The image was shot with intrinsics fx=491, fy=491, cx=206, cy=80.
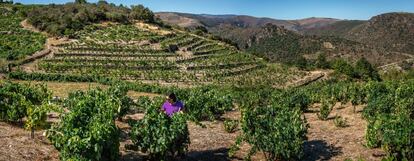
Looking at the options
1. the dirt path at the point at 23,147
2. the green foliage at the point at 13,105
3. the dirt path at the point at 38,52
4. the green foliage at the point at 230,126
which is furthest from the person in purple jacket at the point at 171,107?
the dirt path at the point at 38,52

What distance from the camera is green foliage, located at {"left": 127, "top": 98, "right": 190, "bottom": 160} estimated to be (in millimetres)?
14734

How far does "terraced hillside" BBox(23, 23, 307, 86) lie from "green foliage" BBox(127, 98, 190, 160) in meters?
51.1

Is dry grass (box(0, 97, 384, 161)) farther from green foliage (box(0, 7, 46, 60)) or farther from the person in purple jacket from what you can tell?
green foliage (box(0, 7, 46, 60))

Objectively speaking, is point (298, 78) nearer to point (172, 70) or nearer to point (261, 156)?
point (172, 70)

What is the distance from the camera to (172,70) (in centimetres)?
7525

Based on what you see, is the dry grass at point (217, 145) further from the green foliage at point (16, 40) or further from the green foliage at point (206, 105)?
the green foliage at point (16, 40)

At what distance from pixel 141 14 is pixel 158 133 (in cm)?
9874

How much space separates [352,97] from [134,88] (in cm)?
3130

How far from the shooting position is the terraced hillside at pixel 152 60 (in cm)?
6862

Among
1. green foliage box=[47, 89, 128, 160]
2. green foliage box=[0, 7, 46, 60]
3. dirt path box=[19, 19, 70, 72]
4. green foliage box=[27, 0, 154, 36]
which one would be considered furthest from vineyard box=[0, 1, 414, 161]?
green foliage box=[27, 0, 154, 36]

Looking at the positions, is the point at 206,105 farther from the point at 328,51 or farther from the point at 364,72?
the point at 328,51

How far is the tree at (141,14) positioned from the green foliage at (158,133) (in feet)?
318

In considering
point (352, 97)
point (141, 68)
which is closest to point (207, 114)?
point (352, 97)

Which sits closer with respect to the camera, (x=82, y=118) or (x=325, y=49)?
Result: (x=82, y=118)
